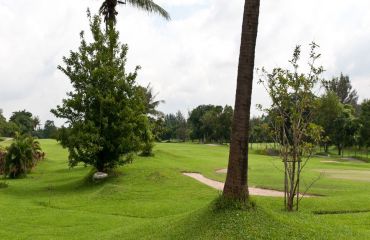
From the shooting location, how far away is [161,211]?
54.0ft

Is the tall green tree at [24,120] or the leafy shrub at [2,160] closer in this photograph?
the leafy shrub at [2,160]

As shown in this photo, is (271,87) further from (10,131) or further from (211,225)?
(10,131)

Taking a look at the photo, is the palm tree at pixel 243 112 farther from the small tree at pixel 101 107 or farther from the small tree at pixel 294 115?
the small tree at pixel 101 107

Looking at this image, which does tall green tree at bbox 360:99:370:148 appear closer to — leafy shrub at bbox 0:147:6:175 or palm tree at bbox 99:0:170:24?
palm tree at bbox 99:0:170:24

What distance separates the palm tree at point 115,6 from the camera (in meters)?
26.0

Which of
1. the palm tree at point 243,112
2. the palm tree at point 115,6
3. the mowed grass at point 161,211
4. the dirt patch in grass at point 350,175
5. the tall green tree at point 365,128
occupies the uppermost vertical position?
the palm tree at point 115,6

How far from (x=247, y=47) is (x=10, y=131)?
236 ft

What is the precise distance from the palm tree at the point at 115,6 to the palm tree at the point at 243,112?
52.0ft

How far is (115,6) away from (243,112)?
57.5ft

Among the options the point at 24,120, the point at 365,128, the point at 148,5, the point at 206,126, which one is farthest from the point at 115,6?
the point at 24,120

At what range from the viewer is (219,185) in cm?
2316

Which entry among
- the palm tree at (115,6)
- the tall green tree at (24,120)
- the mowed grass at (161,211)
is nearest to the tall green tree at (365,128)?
the mowed grass at (161,211)

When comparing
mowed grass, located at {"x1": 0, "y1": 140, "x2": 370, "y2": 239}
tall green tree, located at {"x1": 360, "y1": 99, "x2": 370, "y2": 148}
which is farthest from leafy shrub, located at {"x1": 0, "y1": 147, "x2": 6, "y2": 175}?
tall green tree, located at {"x1": 360, "y1": 99, "x2": 370, "y2": 148}

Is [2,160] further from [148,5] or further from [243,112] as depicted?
[243,112]
